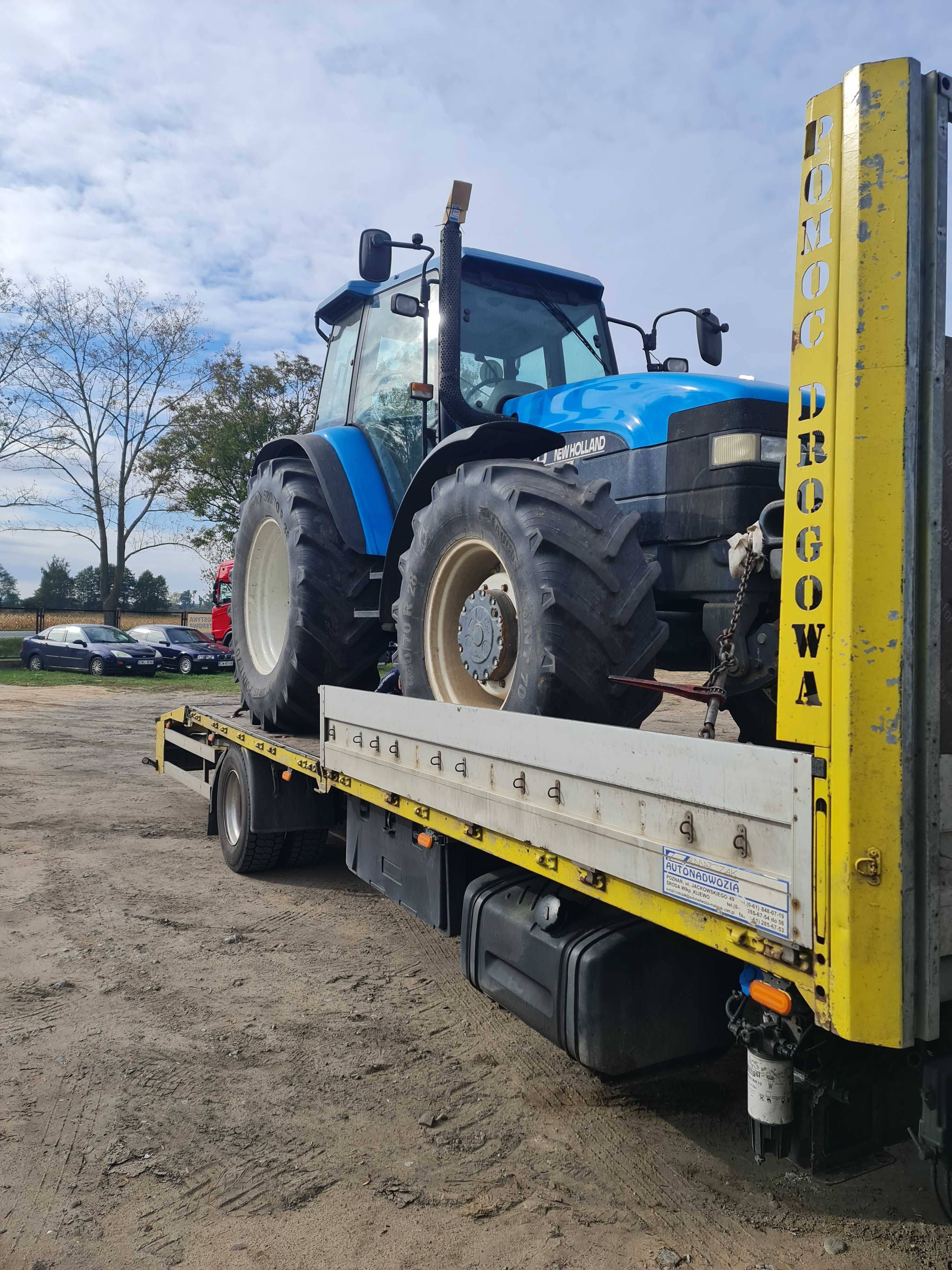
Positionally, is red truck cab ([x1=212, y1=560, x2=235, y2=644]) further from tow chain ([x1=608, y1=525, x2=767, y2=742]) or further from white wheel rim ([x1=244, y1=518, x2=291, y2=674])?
tow chain ([x1=608, y1=525, x2=767, y2=742])

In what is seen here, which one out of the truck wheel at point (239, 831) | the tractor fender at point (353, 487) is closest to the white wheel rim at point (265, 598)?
the truck wheel at point (239, 831)

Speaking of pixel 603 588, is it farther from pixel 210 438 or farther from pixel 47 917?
pixel 210 438

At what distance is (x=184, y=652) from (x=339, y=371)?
18289 mm

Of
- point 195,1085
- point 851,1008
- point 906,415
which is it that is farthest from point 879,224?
point 195,1085

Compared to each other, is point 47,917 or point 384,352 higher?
point 384,352

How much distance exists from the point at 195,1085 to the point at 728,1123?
1.82 m

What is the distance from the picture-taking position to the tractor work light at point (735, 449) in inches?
135

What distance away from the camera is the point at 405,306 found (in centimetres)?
480

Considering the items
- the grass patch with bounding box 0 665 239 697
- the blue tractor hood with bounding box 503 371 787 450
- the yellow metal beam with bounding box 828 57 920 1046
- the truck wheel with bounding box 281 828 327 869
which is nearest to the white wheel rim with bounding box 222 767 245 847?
the truck wheel with bounding box 281 828 327 869

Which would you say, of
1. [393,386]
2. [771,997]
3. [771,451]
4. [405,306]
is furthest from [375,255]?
[771,997]

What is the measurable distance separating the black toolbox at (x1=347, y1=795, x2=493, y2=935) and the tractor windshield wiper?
2.76 metres

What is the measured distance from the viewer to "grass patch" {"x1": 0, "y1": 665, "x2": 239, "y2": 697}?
19719mm

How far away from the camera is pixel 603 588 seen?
124 inches

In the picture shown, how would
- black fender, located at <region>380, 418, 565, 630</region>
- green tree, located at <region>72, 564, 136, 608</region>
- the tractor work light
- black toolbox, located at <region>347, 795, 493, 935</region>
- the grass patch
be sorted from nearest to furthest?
1. the tractor work light
2. black toolbox, located at <region>347, 795, 493, 935</region>
3. black fender, located at <region>380, 418, 565, 630</region>
4. the grass patch
5. green tree, located at <region>72, 564, 136, 608</region>
